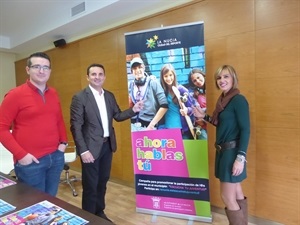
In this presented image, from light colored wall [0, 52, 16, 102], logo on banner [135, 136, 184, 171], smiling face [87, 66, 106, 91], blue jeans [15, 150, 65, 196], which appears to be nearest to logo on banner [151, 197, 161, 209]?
logo on banner [135, 136, 184, 171]

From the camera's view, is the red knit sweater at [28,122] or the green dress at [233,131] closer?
the red knit sweater at [28,122]

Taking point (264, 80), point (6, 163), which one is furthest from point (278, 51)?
point (6, 163)

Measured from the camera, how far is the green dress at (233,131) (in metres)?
1.71

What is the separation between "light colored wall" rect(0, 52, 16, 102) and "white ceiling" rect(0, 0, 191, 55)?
2.67 feet

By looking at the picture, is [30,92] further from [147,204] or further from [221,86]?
[147,204]

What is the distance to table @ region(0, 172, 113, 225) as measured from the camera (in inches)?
40.1

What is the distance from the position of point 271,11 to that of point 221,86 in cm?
91

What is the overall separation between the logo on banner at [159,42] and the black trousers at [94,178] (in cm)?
106

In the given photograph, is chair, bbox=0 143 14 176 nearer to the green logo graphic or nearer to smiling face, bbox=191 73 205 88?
the green logo graphic

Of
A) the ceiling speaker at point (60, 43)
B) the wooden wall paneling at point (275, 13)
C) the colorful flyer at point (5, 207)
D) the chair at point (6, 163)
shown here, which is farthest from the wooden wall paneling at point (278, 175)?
the ceiling speaker at point (60, 43)

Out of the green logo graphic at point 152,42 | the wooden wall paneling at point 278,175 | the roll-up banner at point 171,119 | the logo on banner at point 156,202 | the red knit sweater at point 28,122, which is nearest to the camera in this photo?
the red knit sweater at point 28,122

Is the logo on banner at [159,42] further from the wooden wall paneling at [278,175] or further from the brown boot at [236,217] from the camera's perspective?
the brown boot at [236,217]

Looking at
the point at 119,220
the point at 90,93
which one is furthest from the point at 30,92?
the point at 119,220

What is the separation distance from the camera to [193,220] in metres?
2.33
